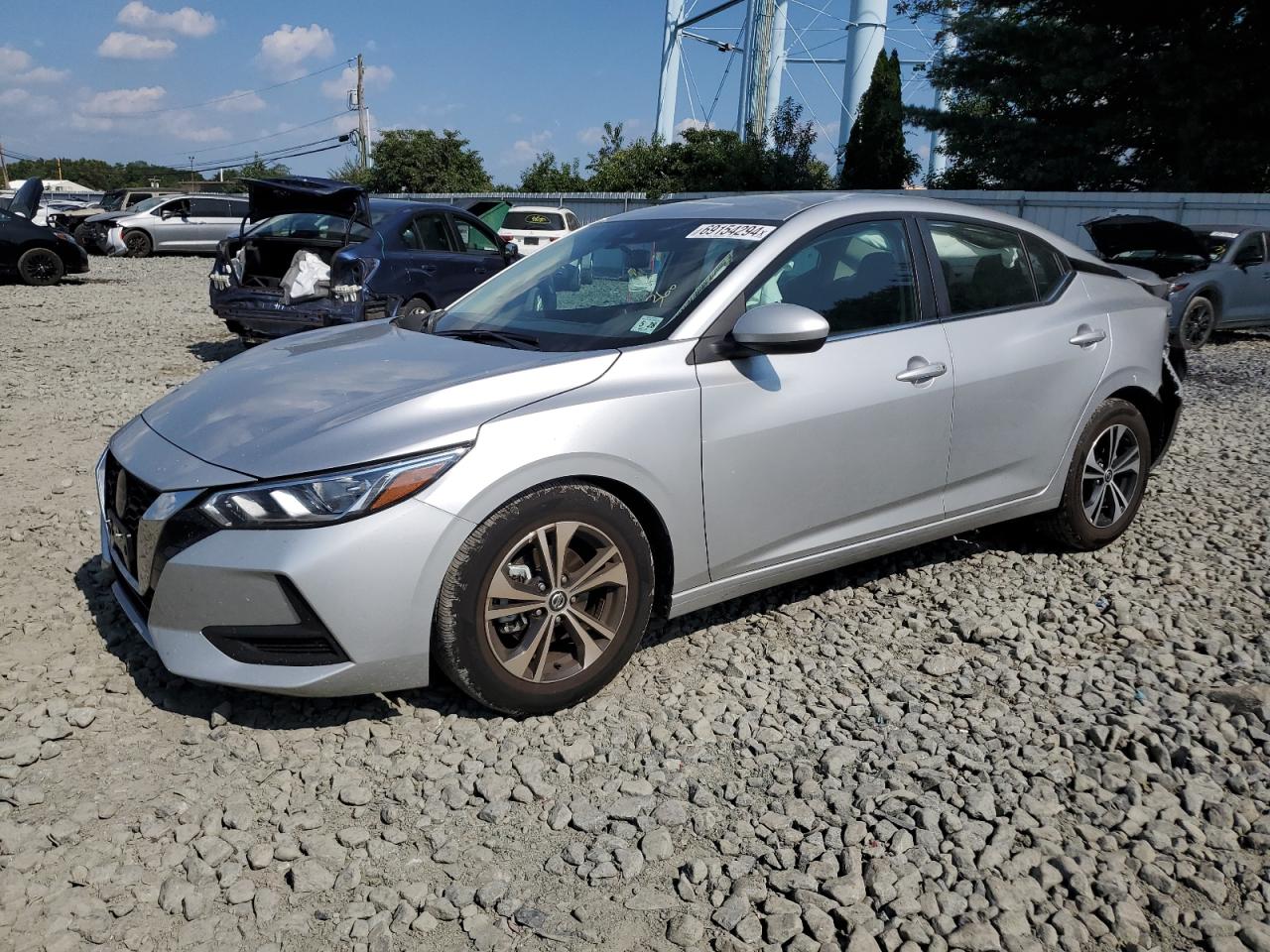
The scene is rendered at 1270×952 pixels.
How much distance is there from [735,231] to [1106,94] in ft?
69.0

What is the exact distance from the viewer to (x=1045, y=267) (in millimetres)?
4738

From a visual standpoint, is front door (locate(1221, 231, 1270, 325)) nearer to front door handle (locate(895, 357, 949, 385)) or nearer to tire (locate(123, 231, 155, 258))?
front door handle (locate(895, 357, 949, 385))

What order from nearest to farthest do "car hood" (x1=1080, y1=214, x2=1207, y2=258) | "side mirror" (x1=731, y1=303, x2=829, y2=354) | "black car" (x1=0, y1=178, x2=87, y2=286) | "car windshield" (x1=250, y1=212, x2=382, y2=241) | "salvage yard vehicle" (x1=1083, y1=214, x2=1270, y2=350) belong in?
"side mirror" (x1=731, y1=303, x2=829, y2=354), "car windshield" (x1=250, y1=212, x2=382, y2=241), "car hood" (x1=1080, y1=214, x2=1207, y2=258), "salvage yard vehicle" (x1=1083, y1=214, x2=1270, y2=350), "black car" (x1=0, y1=178, x2=87, y2=286)

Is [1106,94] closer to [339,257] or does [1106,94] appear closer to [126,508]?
[339,257]

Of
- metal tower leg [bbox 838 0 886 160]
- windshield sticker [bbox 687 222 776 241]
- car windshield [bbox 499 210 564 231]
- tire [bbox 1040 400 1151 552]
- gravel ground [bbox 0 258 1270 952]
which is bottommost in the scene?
gravel ground [bbox 0 258 1270 952]

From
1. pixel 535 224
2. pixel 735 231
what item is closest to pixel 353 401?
pixel 735 231

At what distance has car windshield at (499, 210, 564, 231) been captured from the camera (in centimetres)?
2150

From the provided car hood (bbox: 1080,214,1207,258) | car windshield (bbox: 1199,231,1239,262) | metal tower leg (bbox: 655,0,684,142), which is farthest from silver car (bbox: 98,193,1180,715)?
metal tower leg (bbox: 655,0,684,142)

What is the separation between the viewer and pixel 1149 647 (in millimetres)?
4012

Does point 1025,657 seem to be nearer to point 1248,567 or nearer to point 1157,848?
point 1157,848

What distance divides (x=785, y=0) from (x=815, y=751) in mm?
39582

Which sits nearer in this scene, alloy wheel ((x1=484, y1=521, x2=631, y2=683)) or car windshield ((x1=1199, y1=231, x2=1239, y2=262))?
alloy wheel ((x1=484, y1=521, x2=631, y2=683))

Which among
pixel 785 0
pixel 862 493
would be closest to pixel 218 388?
pixel 862 493

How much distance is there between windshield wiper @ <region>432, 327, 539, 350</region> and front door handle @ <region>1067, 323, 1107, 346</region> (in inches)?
97.3
